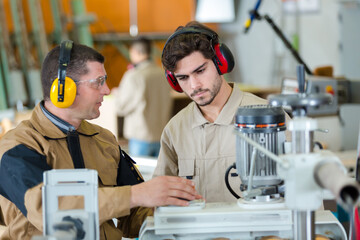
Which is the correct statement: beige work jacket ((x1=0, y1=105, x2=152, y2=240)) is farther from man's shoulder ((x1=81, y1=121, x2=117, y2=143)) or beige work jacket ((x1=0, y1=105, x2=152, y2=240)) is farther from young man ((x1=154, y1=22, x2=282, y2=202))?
young man ((x1=154, y1=22, x2=282, y2=202))

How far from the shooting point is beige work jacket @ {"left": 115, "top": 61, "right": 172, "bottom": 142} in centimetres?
519

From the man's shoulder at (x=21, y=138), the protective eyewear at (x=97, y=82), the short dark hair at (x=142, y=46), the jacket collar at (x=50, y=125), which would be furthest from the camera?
the short dark hair at (x=142, y=46)

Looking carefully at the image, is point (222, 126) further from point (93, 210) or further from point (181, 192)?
point (93, 210)

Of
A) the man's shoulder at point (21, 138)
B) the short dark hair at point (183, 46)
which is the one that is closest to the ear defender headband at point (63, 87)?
the man's shoulder at point (21, 138)

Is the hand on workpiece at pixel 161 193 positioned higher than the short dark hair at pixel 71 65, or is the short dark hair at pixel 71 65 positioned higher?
the short dark hair at pixel 71 65

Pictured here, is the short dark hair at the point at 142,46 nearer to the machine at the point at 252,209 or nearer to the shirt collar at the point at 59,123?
the shirt collar at the point at 59,123

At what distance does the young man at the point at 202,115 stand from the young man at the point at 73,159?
0.21 meters

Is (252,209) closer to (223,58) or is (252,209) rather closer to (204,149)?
(204,149)

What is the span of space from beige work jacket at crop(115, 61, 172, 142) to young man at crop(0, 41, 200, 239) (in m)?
3.25

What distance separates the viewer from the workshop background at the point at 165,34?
19.0 feet

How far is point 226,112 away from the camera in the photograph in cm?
203

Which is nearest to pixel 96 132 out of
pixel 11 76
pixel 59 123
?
pixel 59 123

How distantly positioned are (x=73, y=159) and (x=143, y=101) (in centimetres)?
353

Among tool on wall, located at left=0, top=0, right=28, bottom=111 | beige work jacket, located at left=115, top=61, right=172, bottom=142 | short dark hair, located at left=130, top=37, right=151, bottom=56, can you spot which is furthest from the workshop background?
short dark hair, located at left=130, top=37, right=151, bottom=56
